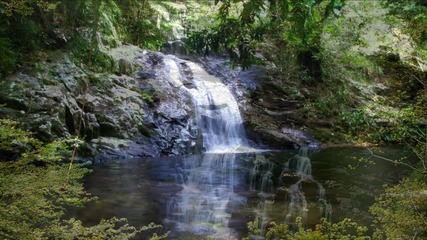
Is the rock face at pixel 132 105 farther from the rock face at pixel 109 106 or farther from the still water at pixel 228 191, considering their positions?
the still water at pixel 228 191

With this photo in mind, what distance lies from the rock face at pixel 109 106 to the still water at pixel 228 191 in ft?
2.75

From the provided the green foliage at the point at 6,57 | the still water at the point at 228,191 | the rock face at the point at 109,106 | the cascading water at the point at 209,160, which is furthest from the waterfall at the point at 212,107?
the green foliage at the point at 6,57

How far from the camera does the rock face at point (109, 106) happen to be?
880 centimetres

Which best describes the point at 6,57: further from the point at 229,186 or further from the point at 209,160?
the point at 229,186

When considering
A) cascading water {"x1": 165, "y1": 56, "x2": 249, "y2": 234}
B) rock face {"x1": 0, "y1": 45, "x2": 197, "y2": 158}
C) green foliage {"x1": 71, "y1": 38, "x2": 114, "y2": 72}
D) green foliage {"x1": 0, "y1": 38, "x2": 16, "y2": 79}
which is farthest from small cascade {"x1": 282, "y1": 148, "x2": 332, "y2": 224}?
green foliage {"x1": 0, "y1": 38, "x2": 16, "y2": 79}

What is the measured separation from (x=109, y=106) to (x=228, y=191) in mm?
4969

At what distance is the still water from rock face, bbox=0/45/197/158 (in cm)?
84

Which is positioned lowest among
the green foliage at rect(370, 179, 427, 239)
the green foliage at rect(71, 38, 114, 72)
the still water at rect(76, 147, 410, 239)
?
the still water at rect(76, 147, 410, 239)

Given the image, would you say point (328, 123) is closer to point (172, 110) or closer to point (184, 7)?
point (172, 110)

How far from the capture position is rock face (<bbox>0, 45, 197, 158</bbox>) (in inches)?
346

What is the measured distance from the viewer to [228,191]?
724 cm

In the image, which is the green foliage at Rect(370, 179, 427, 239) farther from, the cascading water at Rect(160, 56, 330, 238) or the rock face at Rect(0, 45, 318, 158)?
the rock face at Rect(0, 45, 318, 158)

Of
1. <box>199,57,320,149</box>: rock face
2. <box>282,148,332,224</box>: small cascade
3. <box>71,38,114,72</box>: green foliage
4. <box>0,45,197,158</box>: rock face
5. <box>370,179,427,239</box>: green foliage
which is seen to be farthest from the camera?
<box>199,57,320,149</box>: rock face

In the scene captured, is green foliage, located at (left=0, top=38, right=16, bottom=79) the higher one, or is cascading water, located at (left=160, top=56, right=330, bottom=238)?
green foliage, located at (left=0, top=38, right=16, bottom=79)
